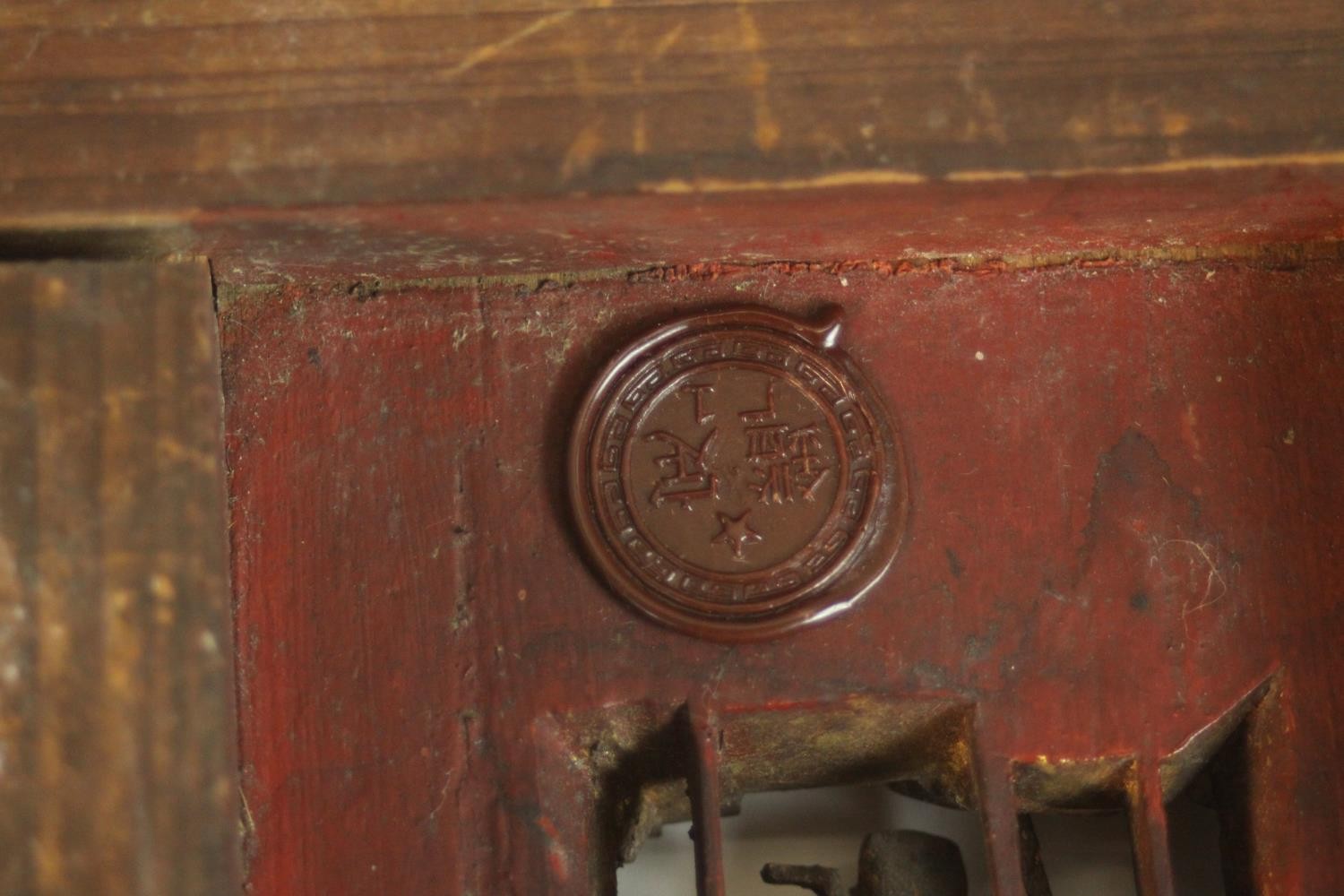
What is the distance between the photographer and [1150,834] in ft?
4.15

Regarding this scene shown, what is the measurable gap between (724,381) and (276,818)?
2.05 feet

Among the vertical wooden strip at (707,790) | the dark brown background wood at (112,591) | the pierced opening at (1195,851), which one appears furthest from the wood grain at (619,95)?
the pierced opening at (1195,851)

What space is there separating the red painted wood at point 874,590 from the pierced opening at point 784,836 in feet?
1.68

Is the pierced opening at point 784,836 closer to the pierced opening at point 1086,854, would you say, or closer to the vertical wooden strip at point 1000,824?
the pierced opening at point 1086,854

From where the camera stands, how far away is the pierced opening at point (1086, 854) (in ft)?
5.73

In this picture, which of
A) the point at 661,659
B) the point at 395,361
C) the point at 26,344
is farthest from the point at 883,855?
the point at 26,344

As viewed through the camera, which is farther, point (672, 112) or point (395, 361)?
point (395, 361)

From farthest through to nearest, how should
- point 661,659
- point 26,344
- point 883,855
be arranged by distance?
1. point 883,855
2. point 661,659
3. point 26,344

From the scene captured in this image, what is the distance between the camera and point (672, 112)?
1188 mm

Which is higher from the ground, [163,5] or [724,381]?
[163,5]

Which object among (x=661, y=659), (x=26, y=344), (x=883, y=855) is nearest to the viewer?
(x=26, y=344)

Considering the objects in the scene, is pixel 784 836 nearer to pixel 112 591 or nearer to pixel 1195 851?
pixel 1195 851

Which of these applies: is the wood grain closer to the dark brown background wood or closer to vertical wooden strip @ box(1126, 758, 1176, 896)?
the dark brown background wood

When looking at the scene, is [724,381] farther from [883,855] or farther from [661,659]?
[883,855]
